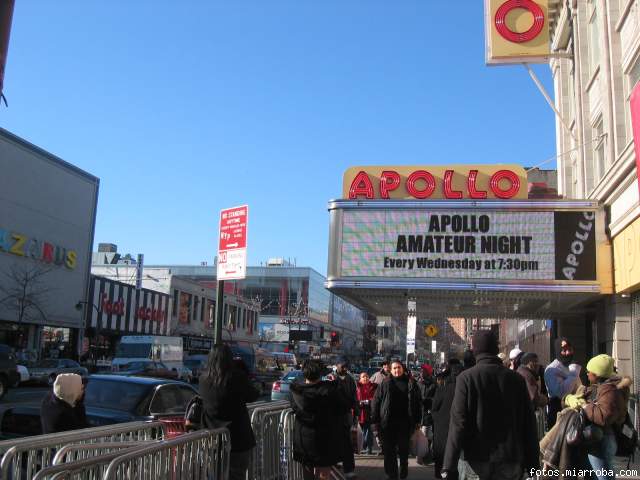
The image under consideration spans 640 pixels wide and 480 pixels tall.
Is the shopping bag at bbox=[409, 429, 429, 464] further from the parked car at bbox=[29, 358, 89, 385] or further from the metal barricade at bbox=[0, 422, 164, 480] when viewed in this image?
the parked car at bbox=[29, 358, 89, 385]

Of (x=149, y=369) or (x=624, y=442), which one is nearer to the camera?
(x=624, y=442)

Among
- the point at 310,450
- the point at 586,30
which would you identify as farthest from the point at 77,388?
the point at 586,30

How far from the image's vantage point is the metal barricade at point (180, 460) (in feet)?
16.3

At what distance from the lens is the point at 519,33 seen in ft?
56.3

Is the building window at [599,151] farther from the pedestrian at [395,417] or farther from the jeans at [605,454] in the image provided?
the jeans at [605,454]

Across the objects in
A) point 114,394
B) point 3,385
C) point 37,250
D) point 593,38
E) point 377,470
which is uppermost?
point 593,38

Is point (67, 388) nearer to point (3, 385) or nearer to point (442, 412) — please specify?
point (442, 412)

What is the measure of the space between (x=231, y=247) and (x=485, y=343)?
4.16 metres

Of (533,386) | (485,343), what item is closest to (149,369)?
(533,386)

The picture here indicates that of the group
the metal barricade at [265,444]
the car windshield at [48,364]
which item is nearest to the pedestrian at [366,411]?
the metal barricade at [265,444]

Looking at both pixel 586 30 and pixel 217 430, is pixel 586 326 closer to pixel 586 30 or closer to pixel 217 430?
pixel 586 30

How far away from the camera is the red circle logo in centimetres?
1703

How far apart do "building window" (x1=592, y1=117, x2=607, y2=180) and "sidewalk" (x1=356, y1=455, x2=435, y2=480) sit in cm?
831

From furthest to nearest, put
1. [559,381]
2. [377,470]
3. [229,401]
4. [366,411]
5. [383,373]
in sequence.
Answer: [383,373]
[366,411]
[377,470]
[559,381]
[229,401]
